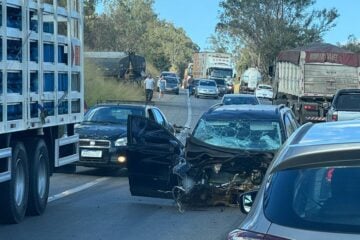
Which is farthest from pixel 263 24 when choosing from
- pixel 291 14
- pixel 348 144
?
pixel 348 144

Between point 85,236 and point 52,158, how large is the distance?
8.30 ft

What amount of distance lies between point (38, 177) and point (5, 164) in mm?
1544

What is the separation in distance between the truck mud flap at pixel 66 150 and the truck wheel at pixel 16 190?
49.8 inches

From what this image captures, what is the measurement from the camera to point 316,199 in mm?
4289

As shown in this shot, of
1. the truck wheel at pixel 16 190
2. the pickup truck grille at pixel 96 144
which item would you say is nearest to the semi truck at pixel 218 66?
the pickup truck grille at pixel 96 144

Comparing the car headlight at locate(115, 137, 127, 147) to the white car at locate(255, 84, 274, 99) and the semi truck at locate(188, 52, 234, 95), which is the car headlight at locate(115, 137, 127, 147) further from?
the semi truck at locate(188, 52, 234, 95)

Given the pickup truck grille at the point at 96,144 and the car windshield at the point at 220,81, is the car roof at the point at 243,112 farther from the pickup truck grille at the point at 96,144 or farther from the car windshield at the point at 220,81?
the car windshield at the point at 220,81

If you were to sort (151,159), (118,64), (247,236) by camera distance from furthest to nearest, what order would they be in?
1. (118,64)
2. (151,159)
3. (247,236)

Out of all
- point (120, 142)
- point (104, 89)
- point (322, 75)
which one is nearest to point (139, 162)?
point (120, 142)

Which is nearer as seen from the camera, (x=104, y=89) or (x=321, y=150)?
(x=321, y=150)

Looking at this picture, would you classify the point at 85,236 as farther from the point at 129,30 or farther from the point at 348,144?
the point at 129,30

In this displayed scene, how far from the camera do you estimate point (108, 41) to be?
72.0m

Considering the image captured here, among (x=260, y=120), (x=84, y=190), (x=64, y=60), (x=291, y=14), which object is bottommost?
(x=84, y=190)

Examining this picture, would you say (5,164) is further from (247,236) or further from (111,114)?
(111,114)
